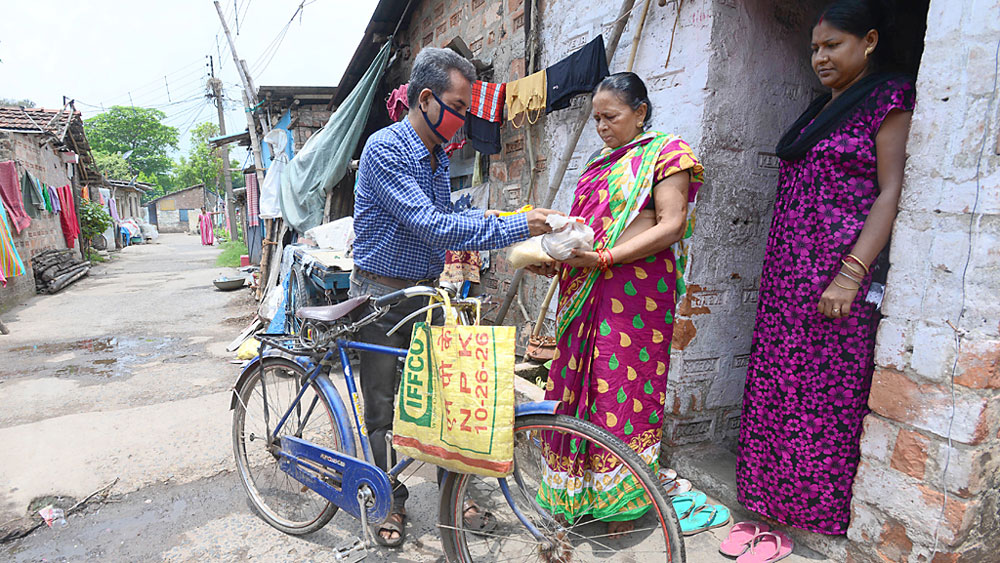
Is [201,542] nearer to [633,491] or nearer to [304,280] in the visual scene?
[633,491]

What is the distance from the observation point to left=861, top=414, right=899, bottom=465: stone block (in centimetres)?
174

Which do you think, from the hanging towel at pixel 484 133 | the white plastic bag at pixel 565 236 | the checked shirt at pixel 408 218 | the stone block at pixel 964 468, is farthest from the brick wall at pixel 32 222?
the stone block at pixel 964 468

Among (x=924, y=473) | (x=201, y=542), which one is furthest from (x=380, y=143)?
(x=924, y=473)

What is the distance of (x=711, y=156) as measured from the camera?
244cm

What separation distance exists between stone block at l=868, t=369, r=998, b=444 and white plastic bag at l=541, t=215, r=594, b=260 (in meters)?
1.15

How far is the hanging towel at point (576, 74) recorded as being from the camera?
3086 mm

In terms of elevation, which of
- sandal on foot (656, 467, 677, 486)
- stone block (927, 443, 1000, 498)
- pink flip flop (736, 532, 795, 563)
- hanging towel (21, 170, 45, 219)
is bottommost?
pink flip flop (736, 532, 795, 563)

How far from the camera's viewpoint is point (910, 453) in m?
1.69

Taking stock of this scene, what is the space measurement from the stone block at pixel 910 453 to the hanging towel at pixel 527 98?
9.34 feet

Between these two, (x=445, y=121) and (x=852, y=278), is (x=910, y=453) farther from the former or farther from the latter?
(x=445, y=121)

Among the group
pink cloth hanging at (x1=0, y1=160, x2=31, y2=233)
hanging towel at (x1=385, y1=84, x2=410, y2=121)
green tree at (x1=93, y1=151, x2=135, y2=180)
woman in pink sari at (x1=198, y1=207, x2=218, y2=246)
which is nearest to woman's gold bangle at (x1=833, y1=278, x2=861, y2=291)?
hanging towel at (x1=385, y1=84, x2=410, y2=121)

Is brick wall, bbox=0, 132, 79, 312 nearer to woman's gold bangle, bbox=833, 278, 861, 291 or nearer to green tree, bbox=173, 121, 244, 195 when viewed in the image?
woman's gold bangle, bbox=833, 278, 861, 291

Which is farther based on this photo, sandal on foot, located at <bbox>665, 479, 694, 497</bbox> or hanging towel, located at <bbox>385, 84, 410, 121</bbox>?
hanging towel, located at <bbox>385, 84, 410, 121</bbox>

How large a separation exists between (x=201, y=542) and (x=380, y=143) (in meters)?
2.09
